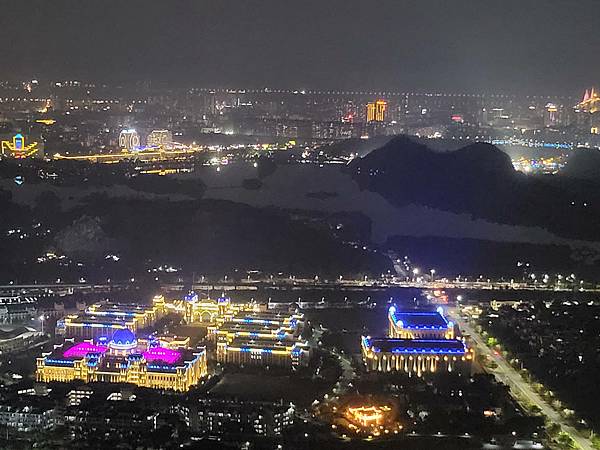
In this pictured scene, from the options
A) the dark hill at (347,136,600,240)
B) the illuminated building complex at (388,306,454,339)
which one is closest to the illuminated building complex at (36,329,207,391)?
the illuminated building complex at (388,306,454,339)

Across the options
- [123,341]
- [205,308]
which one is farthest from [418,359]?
[123,341]

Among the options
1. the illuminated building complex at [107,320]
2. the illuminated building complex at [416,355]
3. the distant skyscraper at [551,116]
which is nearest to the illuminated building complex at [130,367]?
the illuminated building complex at [107,320]

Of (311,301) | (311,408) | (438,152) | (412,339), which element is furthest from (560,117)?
(311,408)

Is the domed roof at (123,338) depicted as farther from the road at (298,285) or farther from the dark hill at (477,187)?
the dark hill at (477,187)

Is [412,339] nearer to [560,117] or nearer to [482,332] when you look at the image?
[482,332]

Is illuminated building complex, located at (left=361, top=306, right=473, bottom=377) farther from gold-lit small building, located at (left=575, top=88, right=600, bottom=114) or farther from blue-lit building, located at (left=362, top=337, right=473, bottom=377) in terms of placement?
gold-lit small building, located at (left=575, top=88, right=600, bottom=114)

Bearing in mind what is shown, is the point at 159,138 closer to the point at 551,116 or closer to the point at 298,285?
the point at 551,116
